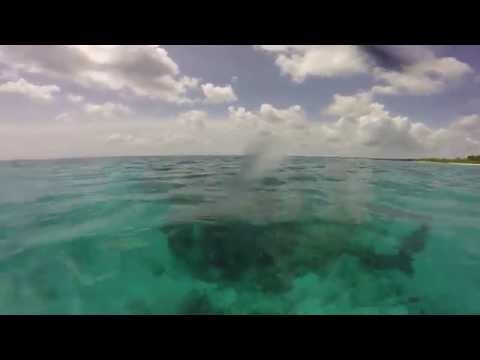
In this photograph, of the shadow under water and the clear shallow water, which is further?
the shadow under water

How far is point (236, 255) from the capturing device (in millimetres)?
6008

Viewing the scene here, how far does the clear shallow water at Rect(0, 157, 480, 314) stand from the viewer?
4.76 metres

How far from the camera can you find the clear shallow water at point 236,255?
4762 millimetres

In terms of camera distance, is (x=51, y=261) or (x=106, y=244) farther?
(x=106, y=244)

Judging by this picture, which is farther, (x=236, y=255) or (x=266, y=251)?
(x=266, y=251)

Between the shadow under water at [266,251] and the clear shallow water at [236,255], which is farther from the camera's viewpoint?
the shadow under water at [266,251]
